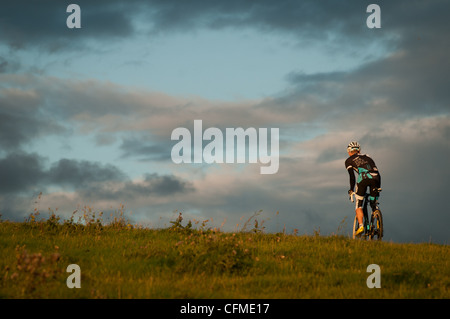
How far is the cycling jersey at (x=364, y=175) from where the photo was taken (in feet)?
62.3

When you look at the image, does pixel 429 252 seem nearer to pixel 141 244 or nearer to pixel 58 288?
pixel 141 244

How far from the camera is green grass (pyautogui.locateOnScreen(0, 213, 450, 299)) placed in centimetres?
1000

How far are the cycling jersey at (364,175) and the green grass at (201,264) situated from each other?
300cm

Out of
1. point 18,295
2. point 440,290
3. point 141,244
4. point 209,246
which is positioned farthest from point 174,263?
point 440,290

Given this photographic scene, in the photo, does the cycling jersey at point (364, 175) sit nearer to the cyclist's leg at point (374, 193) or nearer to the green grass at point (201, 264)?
the cyclist's leg at point (374, 193)

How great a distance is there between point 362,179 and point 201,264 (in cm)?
961

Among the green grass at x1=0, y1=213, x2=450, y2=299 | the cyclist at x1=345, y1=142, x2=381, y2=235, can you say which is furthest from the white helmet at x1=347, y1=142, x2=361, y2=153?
the green grass at x1=0, y1=213, x2=450, y2=299

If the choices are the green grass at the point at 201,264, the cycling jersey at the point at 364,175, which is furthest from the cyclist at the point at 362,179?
the green grass at the point at 201,264

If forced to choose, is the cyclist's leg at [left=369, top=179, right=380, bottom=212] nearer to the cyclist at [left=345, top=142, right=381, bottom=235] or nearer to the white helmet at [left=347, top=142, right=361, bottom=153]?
the cyclist at [left=345, top=142, right=381, bottom=235]

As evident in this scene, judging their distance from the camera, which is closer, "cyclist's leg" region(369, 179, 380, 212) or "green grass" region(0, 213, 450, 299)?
"green grass" region(0, 213, 450, 299)

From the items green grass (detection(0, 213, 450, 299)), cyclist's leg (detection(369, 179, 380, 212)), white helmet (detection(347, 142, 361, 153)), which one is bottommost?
green grass (detection(0, 213, 450, 299))

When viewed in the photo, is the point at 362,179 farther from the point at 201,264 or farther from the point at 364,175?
the point at 201,264

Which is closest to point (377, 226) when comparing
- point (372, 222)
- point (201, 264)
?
point (372, 222)

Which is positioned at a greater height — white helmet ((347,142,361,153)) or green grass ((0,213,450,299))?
white helmet ((347,142,361,153))
